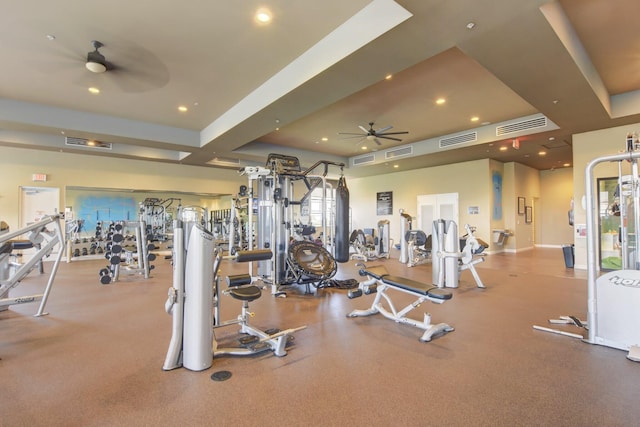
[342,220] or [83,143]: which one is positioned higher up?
[83,143]

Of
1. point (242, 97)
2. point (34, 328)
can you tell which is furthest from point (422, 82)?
point (34, 328)

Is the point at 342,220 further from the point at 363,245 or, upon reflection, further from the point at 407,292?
the point at 363,245

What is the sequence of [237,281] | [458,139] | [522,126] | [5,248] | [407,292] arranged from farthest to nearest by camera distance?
[458,139] → [522,126] → [5,248] → [407,292] → [237,281]

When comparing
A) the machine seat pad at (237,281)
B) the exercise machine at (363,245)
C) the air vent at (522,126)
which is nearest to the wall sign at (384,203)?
the exercise machine at (363,245)

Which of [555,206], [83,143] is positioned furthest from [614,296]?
[555,206]

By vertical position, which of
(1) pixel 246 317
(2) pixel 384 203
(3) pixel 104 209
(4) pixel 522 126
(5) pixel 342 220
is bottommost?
(1) pixel 246 317

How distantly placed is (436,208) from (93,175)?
10848mm

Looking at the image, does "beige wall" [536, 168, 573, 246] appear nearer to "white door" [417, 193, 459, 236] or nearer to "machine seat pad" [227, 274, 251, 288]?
"white door" [417, 193, 459, 236]

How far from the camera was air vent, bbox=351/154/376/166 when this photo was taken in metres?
10.8

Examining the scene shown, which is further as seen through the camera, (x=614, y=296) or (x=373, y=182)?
(x=373, y=182)

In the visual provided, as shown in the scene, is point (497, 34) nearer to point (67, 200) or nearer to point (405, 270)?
point (405, 270)

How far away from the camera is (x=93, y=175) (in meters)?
9.11

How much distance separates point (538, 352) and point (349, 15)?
3.86 metres

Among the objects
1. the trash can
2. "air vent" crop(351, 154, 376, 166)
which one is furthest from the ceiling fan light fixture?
the trash can
